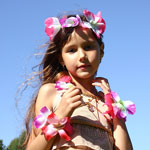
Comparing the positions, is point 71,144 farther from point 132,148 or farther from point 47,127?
point 132,148

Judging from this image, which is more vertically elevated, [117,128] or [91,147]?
[117,128]

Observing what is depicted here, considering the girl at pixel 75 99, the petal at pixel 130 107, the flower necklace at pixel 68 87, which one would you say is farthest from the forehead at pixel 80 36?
the petal at pixel 130 107

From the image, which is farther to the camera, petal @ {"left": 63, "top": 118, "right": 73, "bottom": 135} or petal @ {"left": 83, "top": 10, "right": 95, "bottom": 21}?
petal @ {"left": 83, "top": 10, "right": 95, "bottom": 21}

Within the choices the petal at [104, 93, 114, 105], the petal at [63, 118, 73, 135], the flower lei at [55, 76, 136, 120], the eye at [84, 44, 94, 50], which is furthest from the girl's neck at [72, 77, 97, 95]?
the petal at [63, 118, 73, 135]

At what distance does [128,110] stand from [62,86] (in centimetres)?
78

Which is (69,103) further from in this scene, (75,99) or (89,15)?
(89,15)

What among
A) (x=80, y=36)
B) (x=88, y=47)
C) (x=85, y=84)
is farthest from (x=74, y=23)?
(x=85, y=84)

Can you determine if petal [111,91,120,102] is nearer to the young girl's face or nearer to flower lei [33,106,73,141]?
the young girl's face

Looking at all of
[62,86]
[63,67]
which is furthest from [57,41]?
[62,86]

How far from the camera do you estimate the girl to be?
281 cm

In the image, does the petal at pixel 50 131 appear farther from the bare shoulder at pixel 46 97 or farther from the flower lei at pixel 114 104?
the flower lei at pixel 114 104

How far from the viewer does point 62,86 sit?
10.5 feet

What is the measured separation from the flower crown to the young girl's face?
Answer: 11 centimetres

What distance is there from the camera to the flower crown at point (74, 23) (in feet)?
11.3
